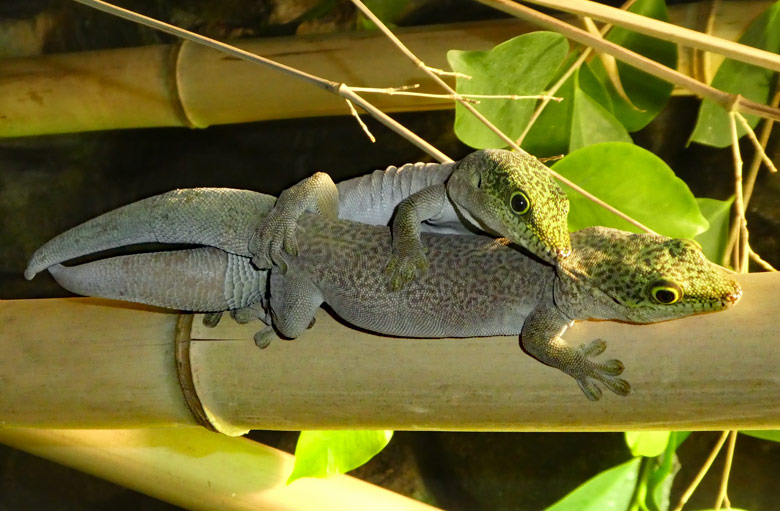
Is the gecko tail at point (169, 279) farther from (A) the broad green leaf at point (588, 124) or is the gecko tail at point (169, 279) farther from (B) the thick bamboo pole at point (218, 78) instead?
(B) the thick bamboo pole at point (218, 78)

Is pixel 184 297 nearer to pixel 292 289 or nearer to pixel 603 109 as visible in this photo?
pixel 292 289

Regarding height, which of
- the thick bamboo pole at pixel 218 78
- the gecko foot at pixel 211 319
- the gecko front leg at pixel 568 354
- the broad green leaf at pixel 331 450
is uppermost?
the thick bamboo pole at pixel 218 78

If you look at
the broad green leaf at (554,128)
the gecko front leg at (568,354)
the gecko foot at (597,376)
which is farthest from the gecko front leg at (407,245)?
the broad green leaf at (554,128)

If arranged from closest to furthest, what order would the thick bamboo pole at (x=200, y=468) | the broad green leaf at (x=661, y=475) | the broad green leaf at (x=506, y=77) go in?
the broad green leaf at (x=506, y=77), the broad green leaf at (x=661, y=475), the thick bamboo pole at (x=200, y=468)

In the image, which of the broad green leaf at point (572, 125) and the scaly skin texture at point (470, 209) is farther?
the broad green leaf at point (572, 125)

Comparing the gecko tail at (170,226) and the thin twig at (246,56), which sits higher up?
the thin twig at (246,56)

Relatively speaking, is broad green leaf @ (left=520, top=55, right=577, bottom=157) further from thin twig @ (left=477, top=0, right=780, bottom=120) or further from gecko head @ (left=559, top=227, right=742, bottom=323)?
gecko head @ (left=559, top=227, right=742, bottom=323)

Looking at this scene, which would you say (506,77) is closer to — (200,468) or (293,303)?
(293,303)

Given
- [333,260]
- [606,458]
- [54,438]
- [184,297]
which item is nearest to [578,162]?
[333,260]
